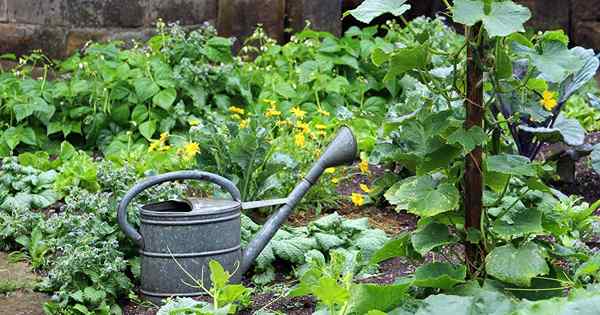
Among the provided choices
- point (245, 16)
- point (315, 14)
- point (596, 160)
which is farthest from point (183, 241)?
point (315, 14)

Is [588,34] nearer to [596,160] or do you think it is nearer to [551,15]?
[551,15]

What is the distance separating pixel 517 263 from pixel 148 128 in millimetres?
3110

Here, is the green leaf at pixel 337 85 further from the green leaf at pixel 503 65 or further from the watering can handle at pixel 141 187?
the green leaf at pixel 503 65

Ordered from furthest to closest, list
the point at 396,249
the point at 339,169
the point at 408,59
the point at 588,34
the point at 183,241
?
the point at 588,34 → the point at 339,169 → the point at 183,241 → the point at 396,249 → the point at 408,59

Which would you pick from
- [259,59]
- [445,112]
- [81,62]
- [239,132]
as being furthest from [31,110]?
[445,112]

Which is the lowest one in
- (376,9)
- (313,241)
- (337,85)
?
(337,85)

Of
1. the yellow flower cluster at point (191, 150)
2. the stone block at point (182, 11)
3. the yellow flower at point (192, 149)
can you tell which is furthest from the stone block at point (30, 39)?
the yellow flower at point (192, 149)

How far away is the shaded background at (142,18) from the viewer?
6.32 metres

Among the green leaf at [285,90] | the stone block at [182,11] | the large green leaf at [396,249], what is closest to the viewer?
the large green leaf at [396,249]

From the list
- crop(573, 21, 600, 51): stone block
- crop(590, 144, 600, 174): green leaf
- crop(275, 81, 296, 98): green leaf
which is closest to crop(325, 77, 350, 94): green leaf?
crop(275, 81, 296, 98): green leaf

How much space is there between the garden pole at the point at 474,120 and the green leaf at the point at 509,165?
0.20 feet

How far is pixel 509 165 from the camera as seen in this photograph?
2771mm

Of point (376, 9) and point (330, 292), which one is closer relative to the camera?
point (330, 292)

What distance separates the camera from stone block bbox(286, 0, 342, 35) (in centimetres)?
700
